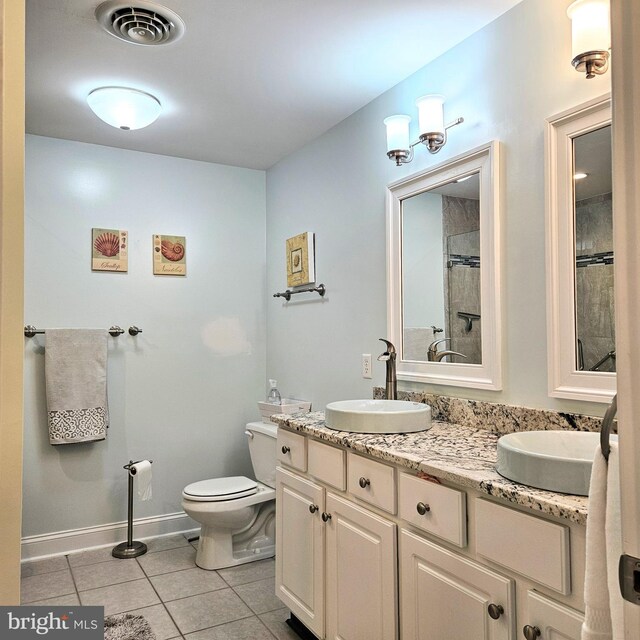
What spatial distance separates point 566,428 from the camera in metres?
1.64

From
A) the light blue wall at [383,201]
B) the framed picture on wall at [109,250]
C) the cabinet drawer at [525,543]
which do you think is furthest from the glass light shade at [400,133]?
the framed picture on wall at [109,250]

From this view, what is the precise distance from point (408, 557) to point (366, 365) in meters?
1.18

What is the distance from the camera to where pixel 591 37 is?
4.88ft

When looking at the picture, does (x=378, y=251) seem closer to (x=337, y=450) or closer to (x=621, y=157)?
(x=337, y=450)

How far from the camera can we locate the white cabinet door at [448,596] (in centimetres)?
126


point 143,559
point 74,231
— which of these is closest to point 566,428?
point 143,559

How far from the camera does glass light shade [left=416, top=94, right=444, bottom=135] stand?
207 cm

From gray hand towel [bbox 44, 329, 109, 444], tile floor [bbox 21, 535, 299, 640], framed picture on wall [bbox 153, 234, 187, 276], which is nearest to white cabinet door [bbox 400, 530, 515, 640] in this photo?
tile floor [bbox 21, 535, 299, 640]

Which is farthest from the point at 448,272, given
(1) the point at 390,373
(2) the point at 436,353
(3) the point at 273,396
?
(3) the point at 273,396

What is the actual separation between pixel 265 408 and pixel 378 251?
1269 millimetres

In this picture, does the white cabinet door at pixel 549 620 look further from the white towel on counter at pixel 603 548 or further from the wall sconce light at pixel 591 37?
the wall sconce light at pixel 591 37

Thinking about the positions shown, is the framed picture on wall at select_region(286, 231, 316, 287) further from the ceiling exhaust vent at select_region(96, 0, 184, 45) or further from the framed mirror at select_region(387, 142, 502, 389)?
the ceiling exhaust vent at select_region(96, 0, 184, 45)

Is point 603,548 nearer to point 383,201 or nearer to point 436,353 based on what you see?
point 436,353

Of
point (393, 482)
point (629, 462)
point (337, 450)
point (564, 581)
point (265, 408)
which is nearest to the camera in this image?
point (629, 462)
